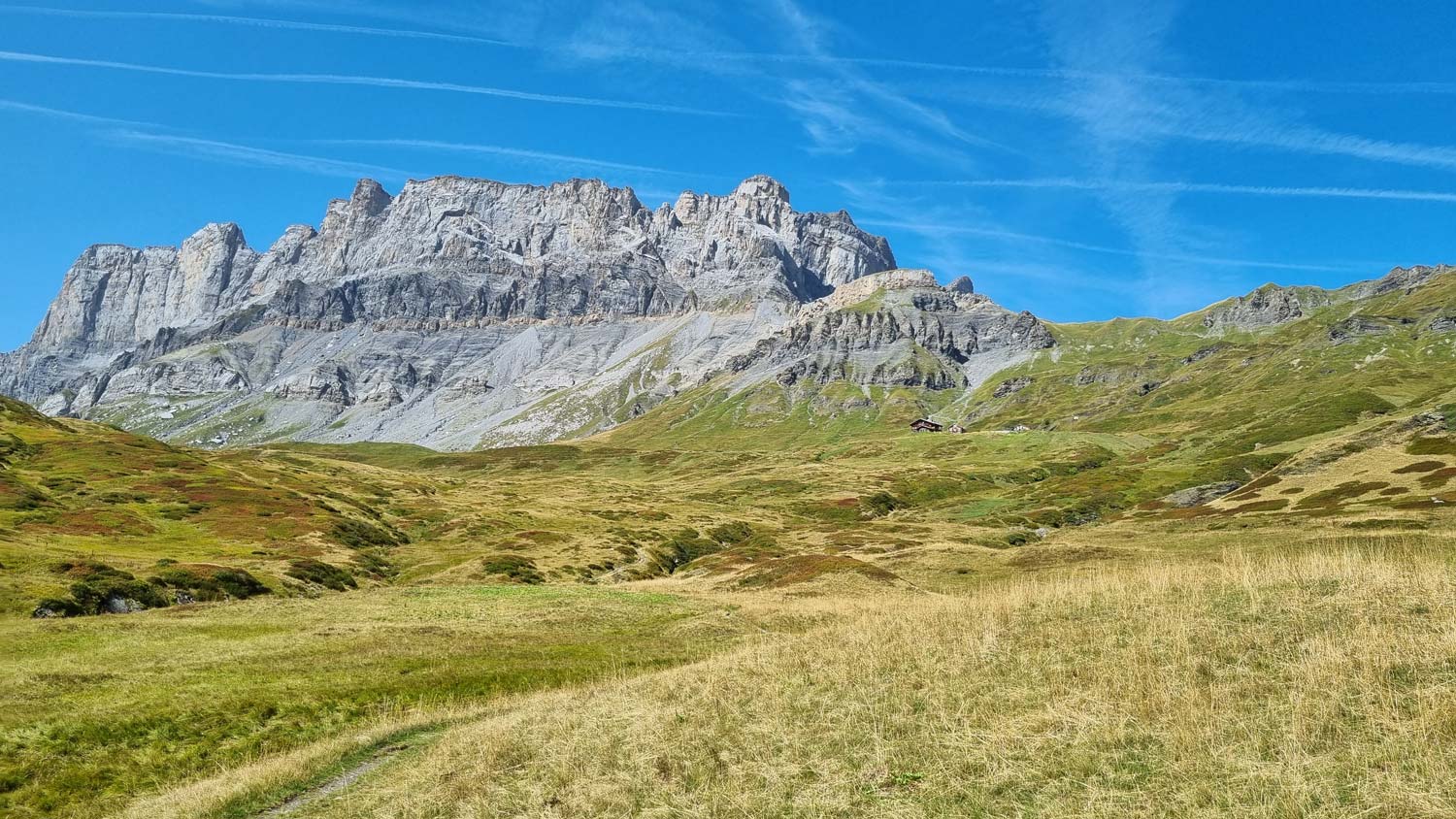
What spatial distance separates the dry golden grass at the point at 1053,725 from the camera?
35.2 ft

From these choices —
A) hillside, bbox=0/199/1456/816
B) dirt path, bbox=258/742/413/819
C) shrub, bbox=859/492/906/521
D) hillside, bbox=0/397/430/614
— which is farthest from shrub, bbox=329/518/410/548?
shrub, bbox=859/492/906/521

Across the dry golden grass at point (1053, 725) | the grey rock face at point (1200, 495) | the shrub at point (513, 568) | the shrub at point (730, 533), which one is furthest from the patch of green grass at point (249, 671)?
the grey rock face at point (1200, 495)

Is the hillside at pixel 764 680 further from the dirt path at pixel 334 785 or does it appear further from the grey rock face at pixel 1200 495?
the grey rock face at pixel 1200 495

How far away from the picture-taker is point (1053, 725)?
44.2 ft

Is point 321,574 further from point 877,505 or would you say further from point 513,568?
point 877,505

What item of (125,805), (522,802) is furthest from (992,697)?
(125,805)

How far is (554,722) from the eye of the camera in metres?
19.6

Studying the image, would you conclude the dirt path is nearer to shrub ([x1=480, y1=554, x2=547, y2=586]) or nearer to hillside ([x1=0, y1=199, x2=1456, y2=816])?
hillside ([x1=0, y1=199, x2=1456, y2=816])

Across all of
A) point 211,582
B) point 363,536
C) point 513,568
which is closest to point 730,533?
Result: point 513,568

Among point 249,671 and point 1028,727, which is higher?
point 1028,727

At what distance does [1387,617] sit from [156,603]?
59.1 meters

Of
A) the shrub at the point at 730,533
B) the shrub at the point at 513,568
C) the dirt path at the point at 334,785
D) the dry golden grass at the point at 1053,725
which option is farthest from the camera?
the shrub at the point at 730,533

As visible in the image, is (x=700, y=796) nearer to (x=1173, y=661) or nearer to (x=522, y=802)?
(x=522, y=802)

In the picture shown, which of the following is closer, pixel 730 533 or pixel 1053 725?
pixel 1053 725
